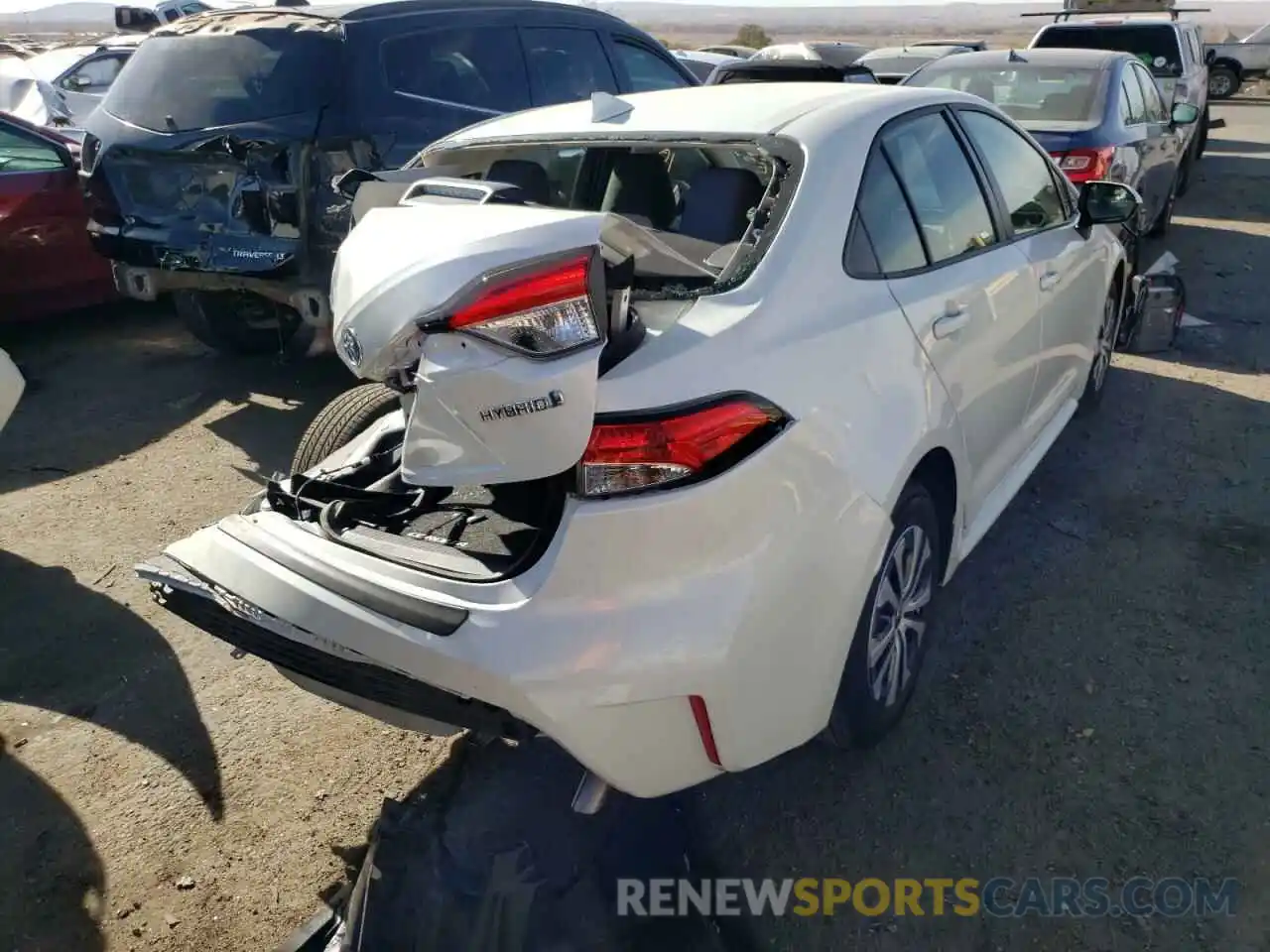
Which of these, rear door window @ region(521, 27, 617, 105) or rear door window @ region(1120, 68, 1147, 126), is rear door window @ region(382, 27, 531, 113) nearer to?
rear door window @ region(521, 27, 617, 105)

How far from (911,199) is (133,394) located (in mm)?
4685

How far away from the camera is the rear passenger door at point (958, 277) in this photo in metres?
2.67

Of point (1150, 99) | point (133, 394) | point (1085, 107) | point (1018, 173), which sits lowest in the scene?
point (133, 394)

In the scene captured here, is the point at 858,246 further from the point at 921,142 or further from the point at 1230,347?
the point at 1230,347

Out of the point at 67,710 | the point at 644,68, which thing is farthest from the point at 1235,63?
the point at 67,710

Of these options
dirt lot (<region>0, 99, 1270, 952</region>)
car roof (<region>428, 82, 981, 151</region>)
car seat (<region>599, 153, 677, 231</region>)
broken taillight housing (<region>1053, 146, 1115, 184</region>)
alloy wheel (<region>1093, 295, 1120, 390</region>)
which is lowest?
dirt lot (<region>0, 99, 1270, 952</region>)

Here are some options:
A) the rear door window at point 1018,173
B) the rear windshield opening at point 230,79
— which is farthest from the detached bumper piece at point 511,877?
the rear windshield opening at point 230,79

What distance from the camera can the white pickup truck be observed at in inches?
871

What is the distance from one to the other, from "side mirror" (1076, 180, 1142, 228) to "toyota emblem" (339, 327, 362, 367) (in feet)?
10.2

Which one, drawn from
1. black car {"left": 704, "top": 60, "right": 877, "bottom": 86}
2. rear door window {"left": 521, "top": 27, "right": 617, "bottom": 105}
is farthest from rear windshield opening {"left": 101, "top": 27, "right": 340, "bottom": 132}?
black car {"left": 704, "top": 60, "right": 877, "bottom": 86}

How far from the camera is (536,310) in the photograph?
189 centimetres

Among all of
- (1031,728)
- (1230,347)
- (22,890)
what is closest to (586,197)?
(1031,728)

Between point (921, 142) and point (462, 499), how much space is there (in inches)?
66.6

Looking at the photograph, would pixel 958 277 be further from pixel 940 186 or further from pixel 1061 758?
pixel 1061 758
